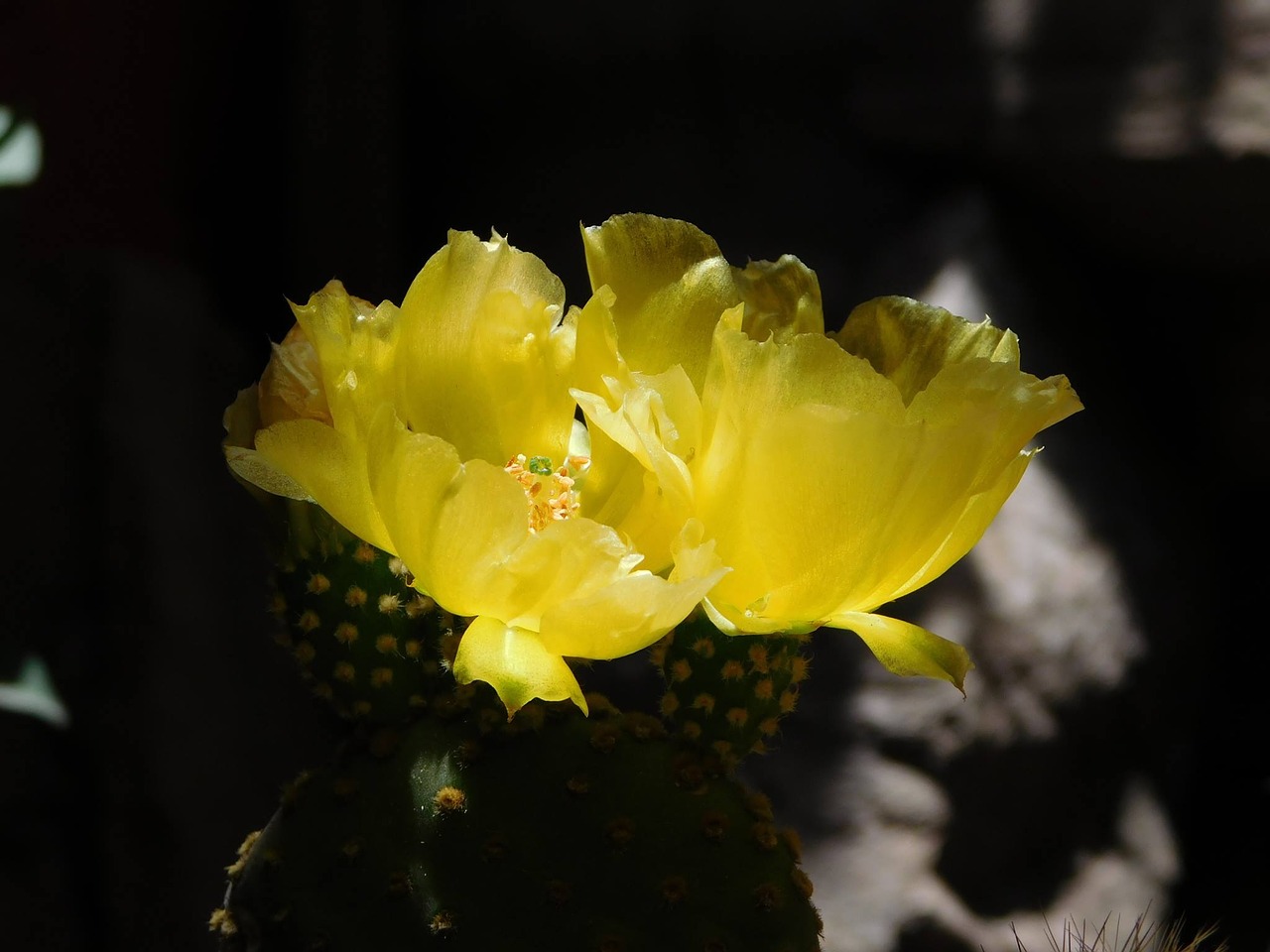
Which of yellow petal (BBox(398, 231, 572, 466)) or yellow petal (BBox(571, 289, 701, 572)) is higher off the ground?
yellow petal (BBox(398, 231, 572, 466))

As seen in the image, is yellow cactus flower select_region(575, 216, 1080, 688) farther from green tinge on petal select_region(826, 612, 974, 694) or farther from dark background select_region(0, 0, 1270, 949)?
dark background select_region(0, 0, 1270, 949)

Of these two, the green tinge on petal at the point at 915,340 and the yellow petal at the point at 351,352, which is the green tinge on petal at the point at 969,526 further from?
the yellow petal at the point at 351,352

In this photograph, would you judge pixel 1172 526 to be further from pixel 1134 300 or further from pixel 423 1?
pixel 423 1

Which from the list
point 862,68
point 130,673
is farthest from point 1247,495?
point 130,673

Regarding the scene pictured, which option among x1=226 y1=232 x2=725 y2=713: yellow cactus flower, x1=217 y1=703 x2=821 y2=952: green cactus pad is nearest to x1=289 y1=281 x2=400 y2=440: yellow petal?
x1=226 y1=232 x2=725 y2=713: yellow cactus flower

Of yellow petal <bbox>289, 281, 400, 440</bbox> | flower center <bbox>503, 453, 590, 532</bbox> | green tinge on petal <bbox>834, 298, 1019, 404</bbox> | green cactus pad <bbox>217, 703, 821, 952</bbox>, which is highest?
yellow petal <bbox>289, 281, 400, 440</bbox>

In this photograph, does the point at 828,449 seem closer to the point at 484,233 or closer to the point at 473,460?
the point at 473,460
